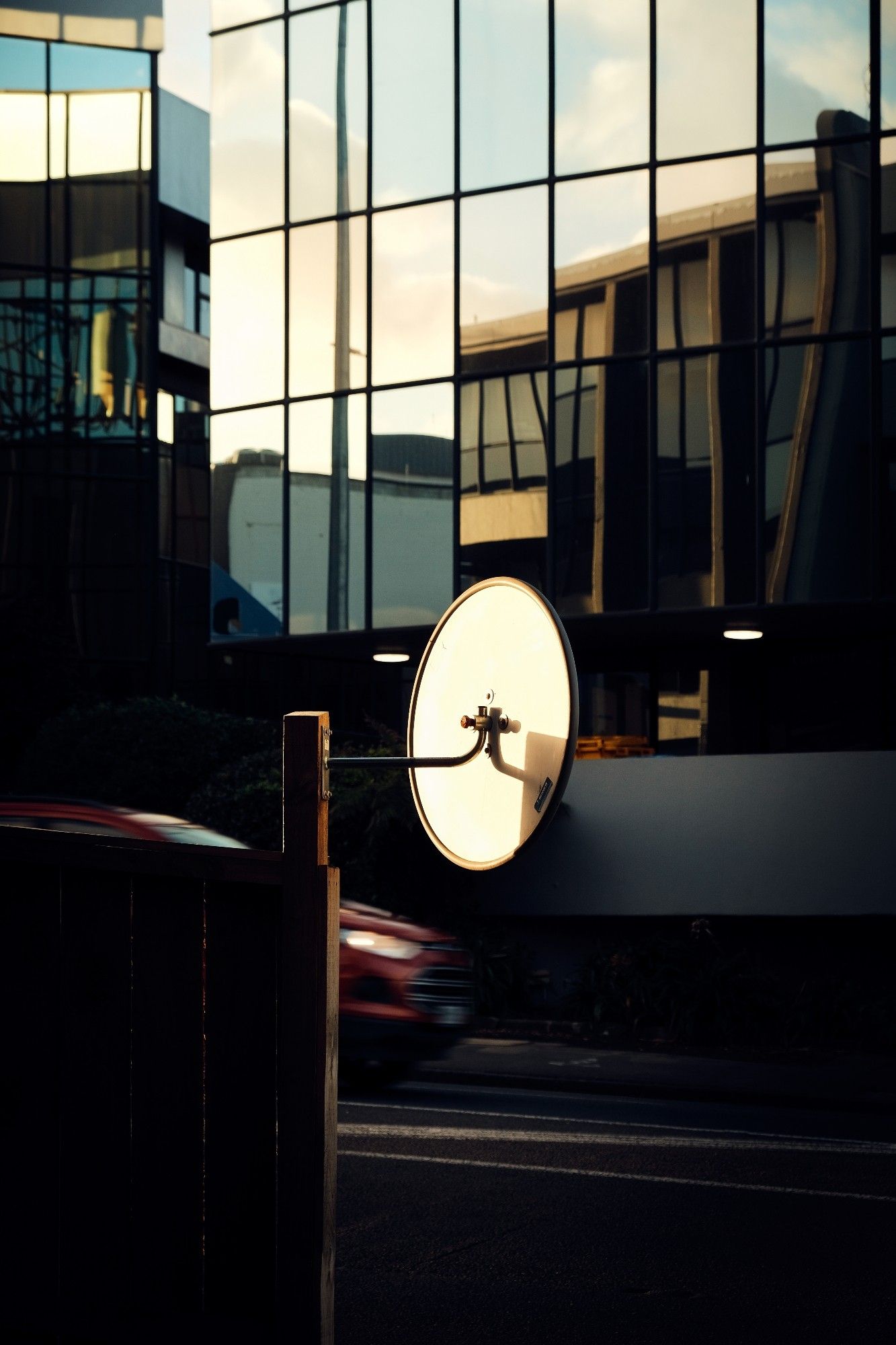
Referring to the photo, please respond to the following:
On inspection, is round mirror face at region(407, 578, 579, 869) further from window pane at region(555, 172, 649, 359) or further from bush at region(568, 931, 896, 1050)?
window pane at region(555, 172, 649, 359)

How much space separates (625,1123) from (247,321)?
47.9ft

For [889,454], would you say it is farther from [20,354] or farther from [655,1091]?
[20,354]

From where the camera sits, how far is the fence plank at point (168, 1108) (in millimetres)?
3729

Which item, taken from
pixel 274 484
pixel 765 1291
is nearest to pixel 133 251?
pixel 274 484

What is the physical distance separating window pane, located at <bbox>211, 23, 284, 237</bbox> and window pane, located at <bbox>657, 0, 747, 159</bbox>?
5.68 meters

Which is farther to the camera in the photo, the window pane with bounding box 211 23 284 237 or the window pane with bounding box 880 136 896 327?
the window pane with bounding box 211 23 284 237

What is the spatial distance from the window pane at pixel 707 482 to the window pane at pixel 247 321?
5887mm

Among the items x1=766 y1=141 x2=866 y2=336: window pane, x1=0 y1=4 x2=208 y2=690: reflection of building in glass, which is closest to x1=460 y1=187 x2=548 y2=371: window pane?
x1=766 y1=141 x2=866 y2=336: window pane

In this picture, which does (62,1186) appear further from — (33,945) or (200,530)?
(200,530)

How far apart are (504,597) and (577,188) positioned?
55.0 ft

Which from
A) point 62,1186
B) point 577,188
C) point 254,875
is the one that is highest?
point 577,188

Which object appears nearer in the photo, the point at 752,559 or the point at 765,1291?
the point at 765,1291

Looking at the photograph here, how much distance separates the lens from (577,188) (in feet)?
65.4

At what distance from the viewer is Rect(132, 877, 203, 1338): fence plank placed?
147 inches
